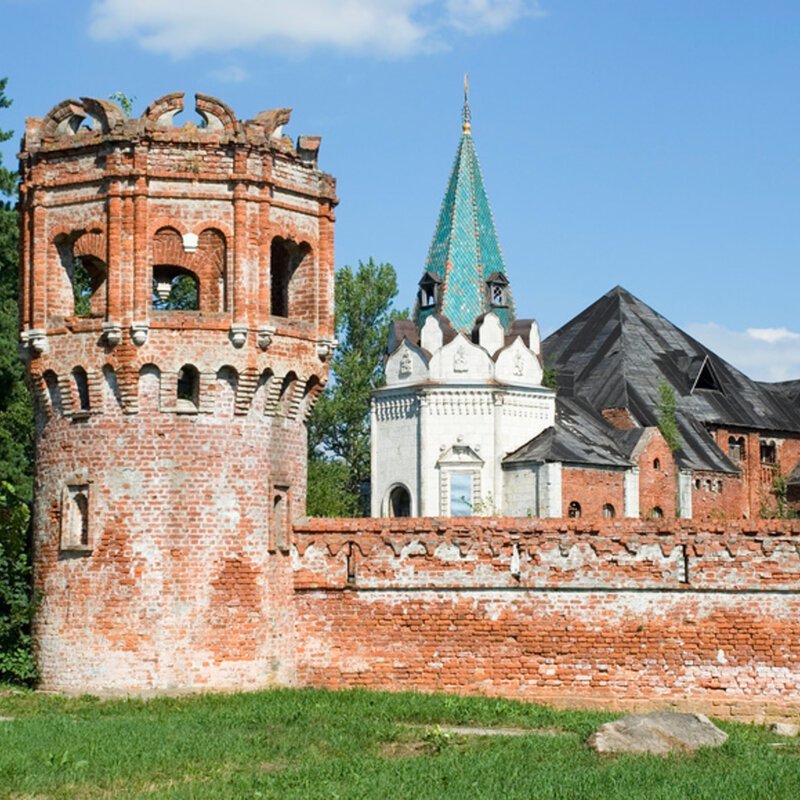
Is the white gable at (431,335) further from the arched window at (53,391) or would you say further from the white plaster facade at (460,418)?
the arched window at (53,391)

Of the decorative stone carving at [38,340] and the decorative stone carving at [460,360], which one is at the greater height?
the decorative stone carving at [460,360]

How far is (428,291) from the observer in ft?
161

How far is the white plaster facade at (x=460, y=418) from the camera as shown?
151ft

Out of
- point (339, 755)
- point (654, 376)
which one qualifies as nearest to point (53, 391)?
point (339, 755)

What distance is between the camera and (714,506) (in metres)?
52.1

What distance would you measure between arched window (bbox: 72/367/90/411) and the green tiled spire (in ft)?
81.7

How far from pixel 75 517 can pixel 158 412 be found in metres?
1.95

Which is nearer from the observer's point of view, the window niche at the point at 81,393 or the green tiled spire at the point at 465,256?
the window niche at the point at 81,393

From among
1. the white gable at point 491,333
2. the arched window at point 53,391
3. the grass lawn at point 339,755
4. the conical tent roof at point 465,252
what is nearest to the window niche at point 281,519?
the grass lawn at point 339,755

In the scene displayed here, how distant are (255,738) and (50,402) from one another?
264 inches

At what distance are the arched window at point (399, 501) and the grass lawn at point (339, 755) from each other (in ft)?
77.8

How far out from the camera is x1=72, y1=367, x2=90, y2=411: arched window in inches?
935

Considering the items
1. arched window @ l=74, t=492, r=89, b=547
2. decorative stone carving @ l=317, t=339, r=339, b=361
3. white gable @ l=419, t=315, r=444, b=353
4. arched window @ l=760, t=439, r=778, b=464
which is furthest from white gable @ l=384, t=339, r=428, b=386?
arched window @ l=74, t=492, r=89, b=547

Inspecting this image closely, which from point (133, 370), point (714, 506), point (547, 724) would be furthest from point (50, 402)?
point (714, 506)
